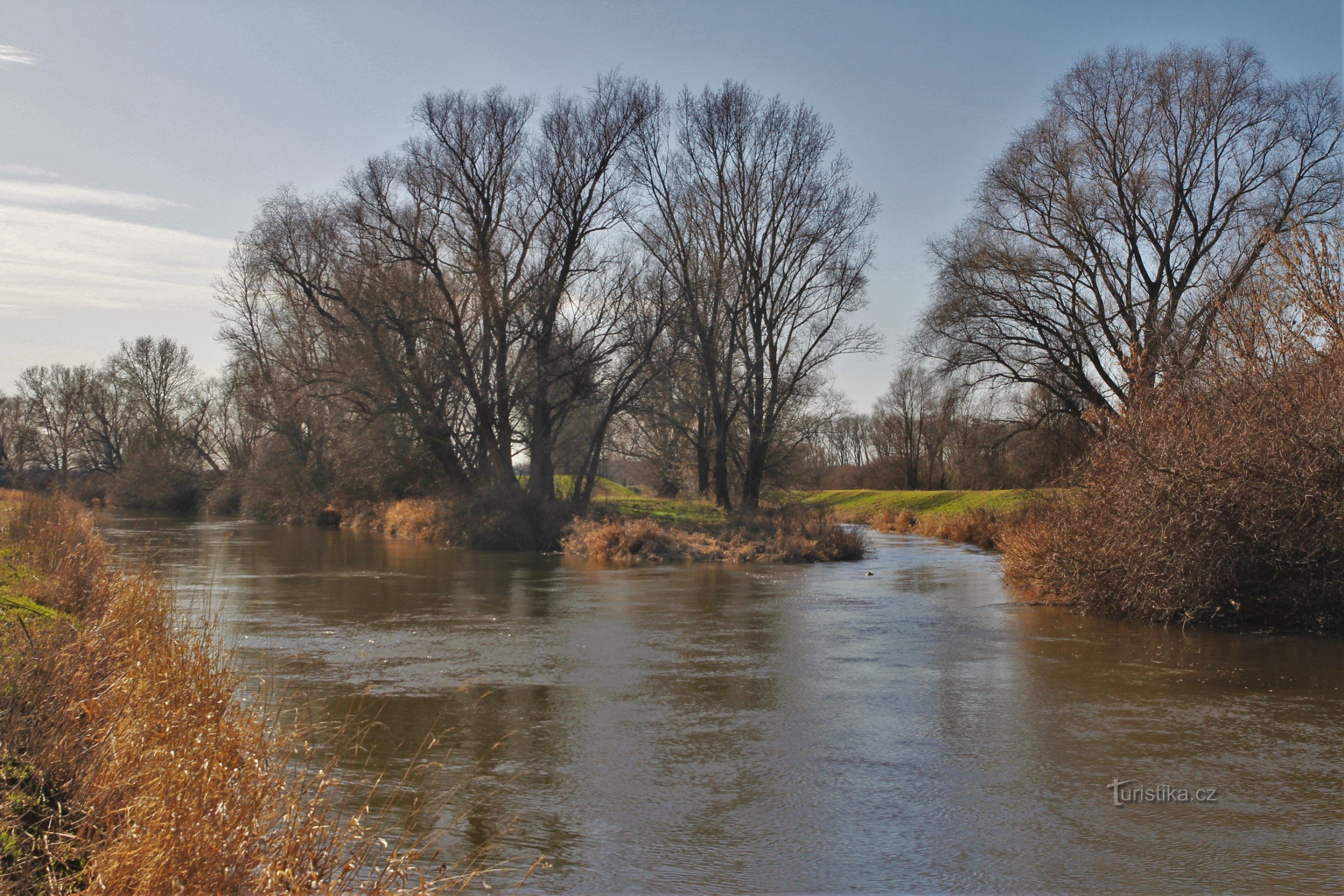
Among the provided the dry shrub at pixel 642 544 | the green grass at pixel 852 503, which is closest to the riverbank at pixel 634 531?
the dry shrub at pixel 642 544

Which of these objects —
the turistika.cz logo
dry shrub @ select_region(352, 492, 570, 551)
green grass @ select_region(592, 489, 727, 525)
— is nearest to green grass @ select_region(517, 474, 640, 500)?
green grass @ select_region(592, 489, 727, 525)

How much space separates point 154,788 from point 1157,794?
614 centimetres

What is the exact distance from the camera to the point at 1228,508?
1227cm

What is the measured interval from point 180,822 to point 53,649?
128 inches

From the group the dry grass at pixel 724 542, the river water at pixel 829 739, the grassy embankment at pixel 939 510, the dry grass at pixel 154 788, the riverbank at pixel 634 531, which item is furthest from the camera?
the grassy embankment at pixel 939 510

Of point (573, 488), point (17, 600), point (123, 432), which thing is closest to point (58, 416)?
point (123, 432)

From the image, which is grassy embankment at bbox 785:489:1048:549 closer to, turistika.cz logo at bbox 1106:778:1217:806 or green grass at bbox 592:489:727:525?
green grass at bbox 592:489:727:525

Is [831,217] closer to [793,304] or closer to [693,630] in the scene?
[793,304]

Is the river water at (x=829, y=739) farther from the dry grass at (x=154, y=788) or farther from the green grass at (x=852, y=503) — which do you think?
the green grass at (x=852, y=503)

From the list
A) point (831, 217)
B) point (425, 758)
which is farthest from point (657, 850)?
point (831, 217)

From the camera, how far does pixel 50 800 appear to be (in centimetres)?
478

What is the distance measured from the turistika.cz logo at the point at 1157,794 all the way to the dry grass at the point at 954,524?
1520 centimetres

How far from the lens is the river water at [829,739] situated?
18.6 ft

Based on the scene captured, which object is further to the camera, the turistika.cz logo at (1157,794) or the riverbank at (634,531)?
the riverbank at (634,531)
